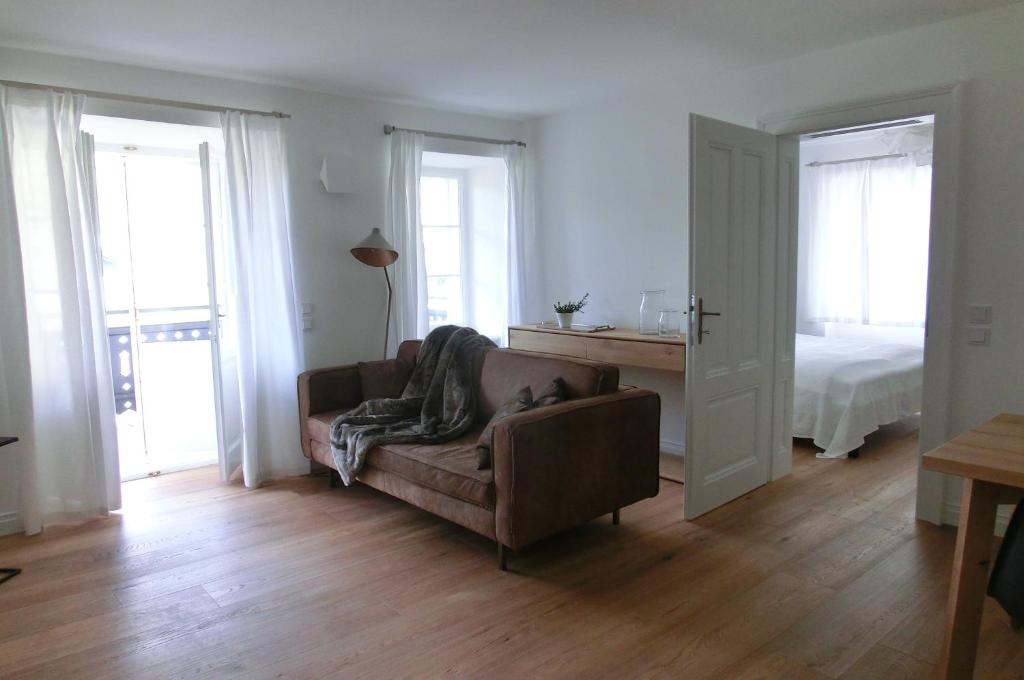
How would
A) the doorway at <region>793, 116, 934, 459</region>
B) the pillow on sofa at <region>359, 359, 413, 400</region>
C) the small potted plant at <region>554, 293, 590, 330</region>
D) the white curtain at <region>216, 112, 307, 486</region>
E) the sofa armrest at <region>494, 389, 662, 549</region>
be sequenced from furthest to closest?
the doorway at <region>793, 116, 934, 459</region> < the small potted plant at <region>554, 293, 590, 330</region> < the pillow on sofa at <region>359, 359, 413, 400</region> < the white curtain at <region>216, 112, 307, 486</region> < the sofa armrest at <region>494, 389, 662, 549</region>

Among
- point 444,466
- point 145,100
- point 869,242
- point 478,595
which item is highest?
point 145,100

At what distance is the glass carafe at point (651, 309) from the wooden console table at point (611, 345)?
0.10 metres

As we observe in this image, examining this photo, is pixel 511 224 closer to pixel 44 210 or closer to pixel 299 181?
pixel 299 181

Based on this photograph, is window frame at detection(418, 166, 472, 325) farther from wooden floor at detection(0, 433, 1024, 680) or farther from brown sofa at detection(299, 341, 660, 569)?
wooden floor at detection(0, 433, 1024, 680)

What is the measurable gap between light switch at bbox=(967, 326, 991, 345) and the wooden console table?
1.36 meters

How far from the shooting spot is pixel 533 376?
361 cm

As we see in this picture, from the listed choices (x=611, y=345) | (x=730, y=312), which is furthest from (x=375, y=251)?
(x=730, y=312)

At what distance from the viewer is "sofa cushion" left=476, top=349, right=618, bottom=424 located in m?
3.34

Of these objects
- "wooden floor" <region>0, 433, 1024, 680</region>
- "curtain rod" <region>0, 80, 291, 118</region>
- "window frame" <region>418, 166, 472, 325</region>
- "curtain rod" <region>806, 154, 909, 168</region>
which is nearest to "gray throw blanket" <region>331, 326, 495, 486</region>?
"wooden floor" <region>0, 433, 1024, 680</region>

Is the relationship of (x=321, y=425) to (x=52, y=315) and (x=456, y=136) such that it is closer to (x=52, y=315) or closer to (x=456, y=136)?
(x=52, y=315)

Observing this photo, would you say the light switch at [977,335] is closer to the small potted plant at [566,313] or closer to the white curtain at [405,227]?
the small potted plant at [566,313]

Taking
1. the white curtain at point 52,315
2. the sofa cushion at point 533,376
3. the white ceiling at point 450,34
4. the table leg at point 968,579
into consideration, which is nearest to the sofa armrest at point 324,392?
the sofa cushion at point 533,376

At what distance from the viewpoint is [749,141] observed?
3605 mm

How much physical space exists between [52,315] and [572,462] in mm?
2765
